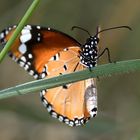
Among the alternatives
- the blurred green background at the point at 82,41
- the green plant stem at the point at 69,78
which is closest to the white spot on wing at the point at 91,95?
the green plant stem at the point at 69,78

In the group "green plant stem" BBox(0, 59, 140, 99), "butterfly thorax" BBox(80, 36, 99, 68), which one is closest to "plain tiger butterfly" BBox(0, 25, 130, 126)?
"butterfly thorax" BBox(80, 36, 99, 68)

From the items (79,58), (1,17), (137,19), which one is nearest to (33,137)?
(1,17)

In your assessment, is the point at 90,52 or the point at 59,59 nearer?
the point at 90,52

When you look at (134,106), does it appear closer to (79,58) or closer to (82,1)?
(82,1)

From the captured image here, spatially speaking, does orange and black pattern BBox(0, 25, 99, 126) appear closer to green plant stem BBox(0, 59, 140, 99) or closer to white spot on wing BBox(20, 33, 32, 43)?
white spot on wing BBox(20, 33, 32, 43)

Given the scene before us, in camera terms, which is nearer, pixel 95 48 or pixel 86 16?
pixel 95 48

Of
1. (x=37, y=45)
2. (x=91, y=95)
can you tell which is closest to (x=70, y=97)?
(x=91, y=95)

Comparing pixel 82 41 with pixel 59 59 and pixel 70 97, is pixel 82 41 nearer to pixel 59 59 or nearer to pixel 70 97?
pixel 70 97

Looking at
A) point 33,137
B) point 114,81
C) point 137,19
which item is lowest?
point 33,137
